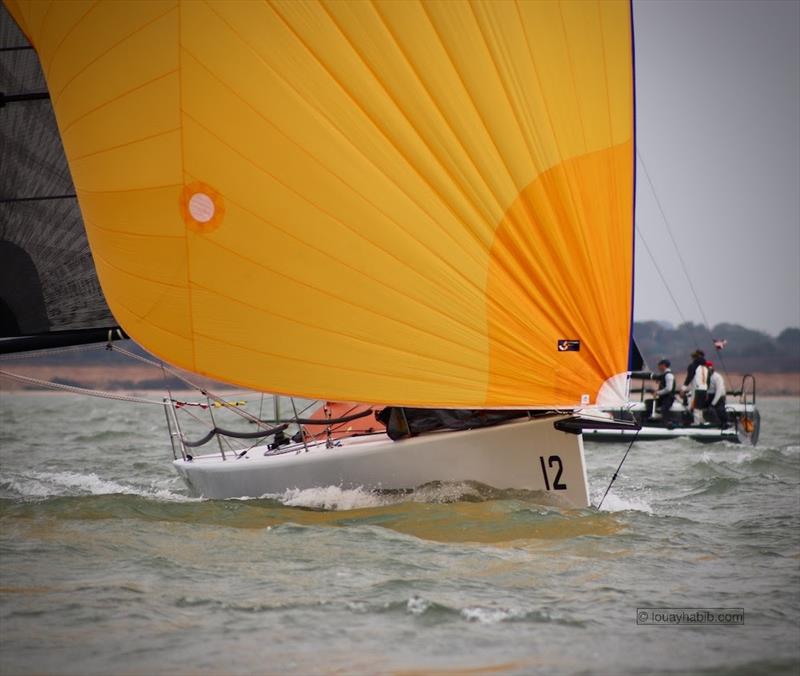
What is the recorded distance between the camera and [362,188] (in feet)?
27.1

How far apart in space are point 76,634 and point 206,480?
463 cm

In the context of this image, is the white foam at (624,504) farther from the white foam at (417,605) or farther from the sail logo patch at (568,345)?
the white foam at (417,605)

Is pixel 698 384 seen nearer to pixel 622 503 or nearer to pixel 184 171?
pixel 622 503

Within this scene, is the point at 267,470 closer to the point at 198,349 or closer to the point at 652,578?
the point at 198,349

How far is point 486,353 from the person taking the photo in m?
8.41

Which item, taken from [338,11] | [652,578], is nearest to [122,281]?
[338,11]

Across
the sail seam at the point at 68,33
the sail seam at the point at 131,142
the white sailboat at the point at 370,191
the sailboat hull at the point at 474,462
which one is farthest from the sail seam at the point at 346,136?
the sailboat hull at the point at 474,462

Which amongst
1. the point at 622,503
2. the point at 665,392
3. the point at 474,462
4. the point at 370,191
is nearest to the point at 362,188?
the point at 370,191

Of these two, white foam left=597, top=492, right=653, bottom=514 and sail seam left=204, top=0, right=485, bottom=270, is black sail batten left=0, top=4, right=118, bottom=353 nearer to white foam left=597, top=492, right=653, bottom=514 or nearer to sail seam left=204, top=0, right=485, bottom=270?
sail seam left=204, top=0, right=485, bottom=270

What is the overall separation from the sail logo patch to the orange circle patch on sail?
8.97 ft

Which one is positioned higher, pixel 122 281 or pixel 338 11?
pixel 338 11

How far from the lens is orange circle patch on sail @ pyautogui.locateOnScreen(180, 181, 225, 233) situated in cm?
827

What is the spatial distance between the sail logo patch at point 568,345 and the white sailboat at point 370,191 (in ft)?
0.05

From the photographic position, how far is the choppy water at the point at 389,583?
5.43 m
